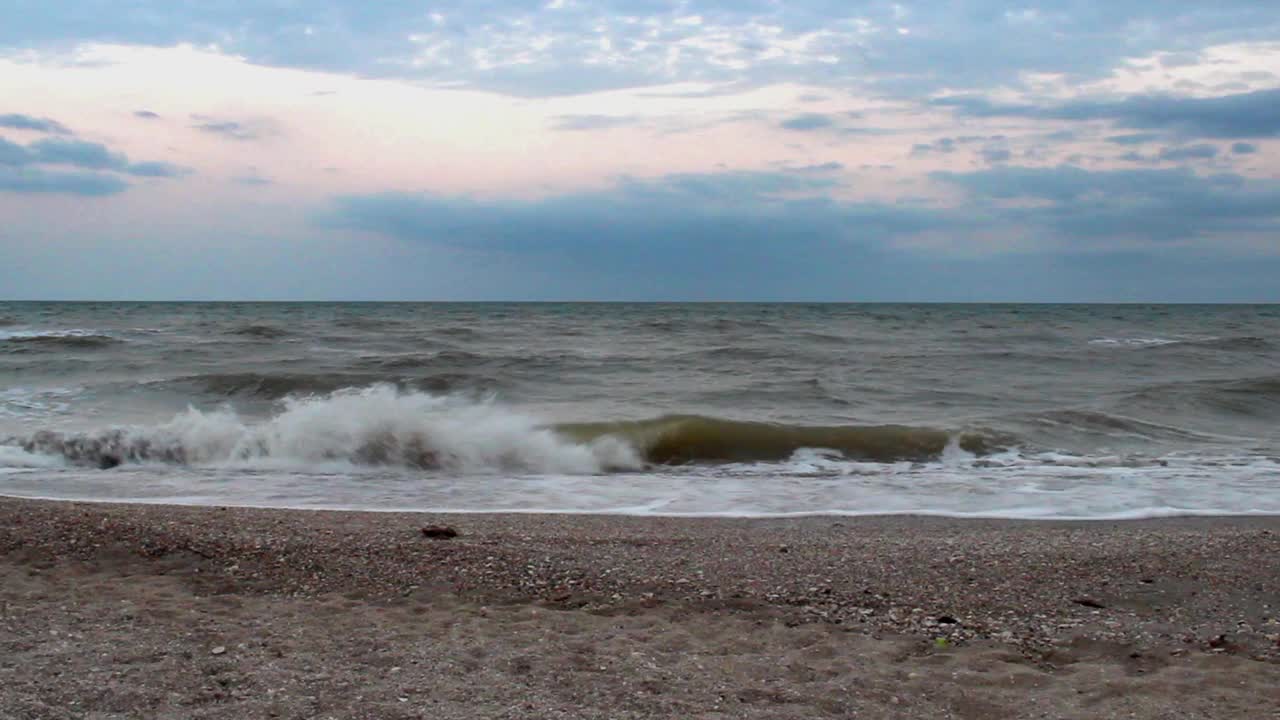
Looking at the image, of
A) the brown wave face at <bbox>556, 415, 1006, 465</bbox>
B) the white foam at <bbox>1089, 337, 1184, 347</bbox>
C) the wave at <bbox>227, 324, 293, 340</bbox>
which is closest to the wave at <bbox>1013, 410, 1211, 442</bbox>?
the brown wave face at <bbox>556, 415, 1006, 465</bbox>

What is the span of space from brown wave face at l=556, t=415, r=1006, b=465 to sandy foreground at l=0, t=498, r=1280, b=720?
483 centimetres

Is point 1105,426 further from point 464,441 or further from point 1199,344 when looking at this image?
point 1199,344

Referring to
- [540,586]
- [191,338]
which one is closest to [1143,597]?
[540,586]

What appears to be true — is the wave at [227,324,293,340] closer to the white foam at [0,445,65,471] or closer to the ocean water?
the ocean water

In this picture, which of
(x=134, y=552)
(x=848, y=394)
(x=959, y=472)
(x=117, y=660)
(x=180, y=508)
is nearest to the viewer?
(x=117, y=660)

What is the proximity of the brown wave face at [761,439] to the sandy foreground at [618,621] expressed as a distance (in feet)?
15.8

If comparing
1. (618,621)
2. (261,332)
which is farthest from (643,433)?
(261,332)

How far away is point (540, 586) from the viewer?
5.42 m

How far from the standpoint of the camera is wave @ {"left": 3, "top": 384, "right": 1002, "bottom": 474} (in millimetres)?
11094

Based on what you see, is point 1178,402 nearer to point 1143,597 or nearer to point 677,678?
point 1143,597

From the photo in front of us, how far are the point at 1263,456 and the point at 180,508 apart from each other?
11.7 meters

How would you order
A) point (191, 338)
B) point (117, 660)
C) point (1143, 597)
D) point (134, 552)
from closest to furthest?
1. point (117, 660)
2. point (1143, 597)
3. point (134, 552)
4. point (191, 338)

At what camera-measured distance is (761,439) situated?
12.7m

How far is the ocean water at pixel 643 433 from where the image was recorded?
9078 mm
